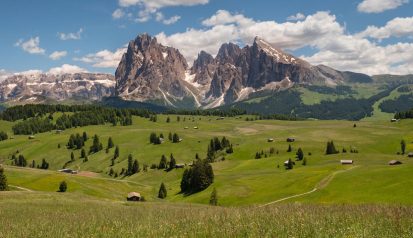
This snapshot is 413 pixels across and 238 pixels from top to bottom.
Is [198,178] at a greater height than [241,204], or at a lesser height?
greater

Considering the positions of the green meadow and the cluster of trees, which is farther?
the cluster of trees

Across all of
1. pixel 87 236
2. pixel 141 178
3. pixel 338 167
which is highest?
Answer: pixel 87 236

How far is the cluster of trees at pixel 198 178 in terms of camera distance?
13712 cm

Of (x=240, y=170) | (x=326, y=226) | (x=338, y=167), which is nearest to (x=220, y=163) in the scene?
(x=240, y=170)

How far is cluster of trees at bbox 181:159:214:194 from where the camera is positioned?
13712cm

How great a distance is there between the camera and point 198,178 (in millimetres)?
137375

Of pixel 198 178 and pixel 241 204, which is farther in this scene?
pixel 198 178

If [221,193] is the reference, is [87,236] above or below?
above

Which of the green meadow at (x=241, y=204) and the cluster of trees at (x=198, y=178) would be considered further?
the cluster of trees at (x=198, y=178)

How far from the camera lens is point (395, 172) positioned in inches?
3839

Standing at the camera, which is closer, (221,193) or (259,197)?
(259,197)

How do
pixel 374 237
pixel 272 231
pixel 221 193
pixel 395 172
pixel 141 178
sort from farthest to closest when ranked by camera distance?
pixel 141 178 < pixel 221 193 < pixel 395 172 < pixel 272 231 < pixel 374 237

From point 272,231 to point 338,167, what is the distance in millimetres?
126711

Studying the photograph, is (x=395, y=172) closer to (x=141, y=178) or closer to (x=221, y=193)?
(x=221, y=193)
